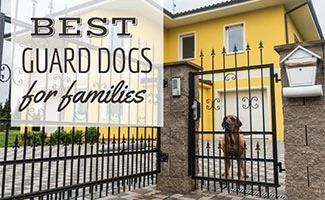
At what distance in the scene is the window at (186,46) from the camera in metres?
12.5

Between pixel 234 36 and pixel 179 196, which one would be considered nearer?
pixel 179 196

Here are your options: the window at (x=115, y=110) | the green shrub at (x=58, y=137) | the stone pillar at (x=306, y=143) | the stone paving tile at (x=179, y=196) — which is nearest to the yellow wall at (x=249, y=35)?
the stone paving tile at (x=179, y=196)

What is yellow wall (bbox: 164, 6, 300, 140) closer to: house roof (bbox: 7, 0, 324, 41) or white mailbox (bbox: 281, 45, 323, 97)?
house roof (bbox: 7, 0, 324, 41)

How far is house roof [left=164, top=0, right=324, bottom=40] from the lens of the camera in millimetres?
10406

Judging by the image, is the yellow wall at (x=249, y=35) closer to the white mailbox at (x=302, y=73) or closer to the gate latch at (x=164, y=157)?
the gate latch at (x=164, y=157)

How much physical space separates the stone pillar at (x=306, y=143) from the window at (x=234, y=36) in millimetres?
8831

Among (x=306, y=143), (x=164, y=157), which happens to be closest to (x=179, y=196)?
(x=164, y=157)

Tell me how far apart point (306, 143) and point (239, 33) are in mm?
9584

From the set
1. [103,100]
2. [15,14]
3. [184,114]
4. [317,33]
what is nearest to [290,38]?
[317,33]

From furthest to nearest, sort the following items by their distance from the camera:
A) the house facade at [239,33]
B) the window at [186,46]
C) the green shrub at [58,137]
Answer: the window at [186,46]
the house facade at [239,33]
the green shrub at [58,137]

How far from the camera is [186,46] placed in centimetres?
1280

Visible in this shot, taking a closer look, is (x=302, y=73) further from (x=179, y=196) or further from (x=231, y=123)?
(x=179, y=196)

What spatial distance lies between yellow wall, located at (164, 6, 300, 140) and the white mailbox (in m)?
6.97

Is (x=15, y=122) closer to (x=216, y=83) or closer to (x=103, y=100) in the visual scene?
(x=103, y=100)
